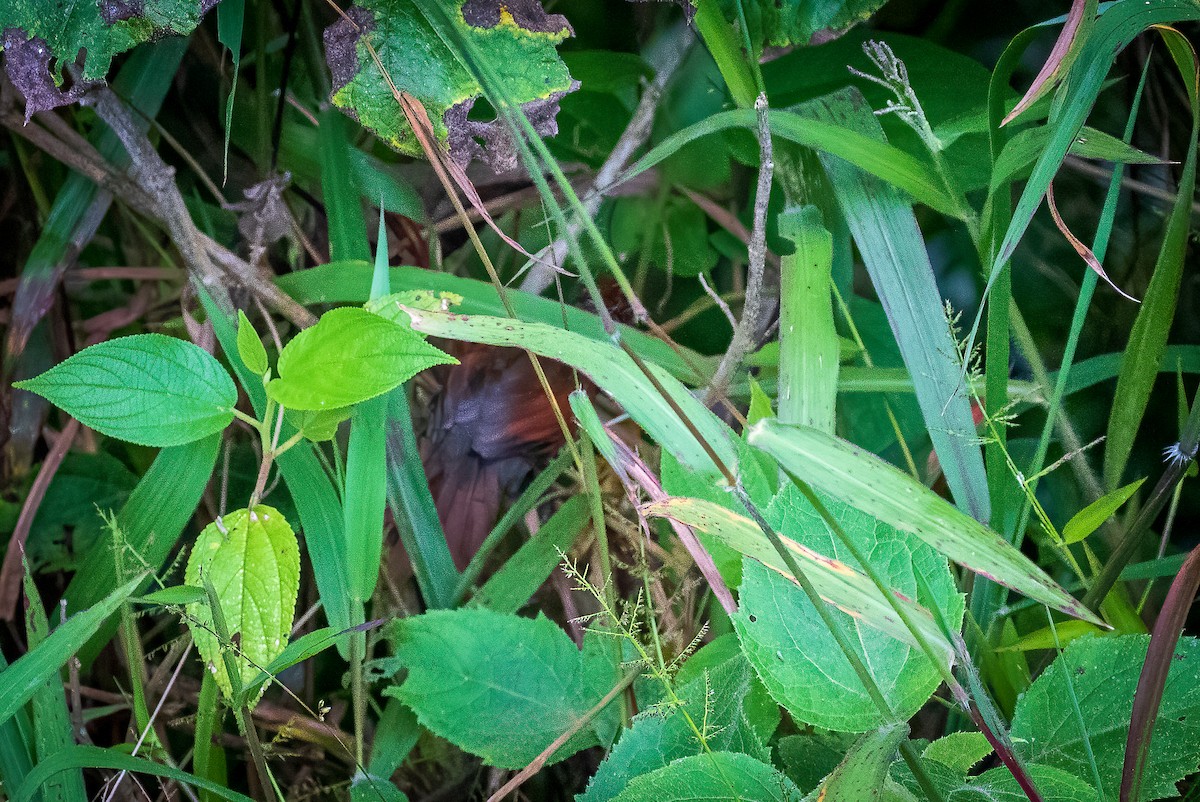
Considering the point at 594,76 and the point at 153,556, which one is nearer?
the point at 153,556

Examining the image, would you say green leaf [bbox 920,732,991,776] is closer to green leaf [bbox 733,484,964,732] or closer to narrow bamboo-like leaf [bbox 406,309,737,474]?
green leaf [bbox 733,484,964,732]

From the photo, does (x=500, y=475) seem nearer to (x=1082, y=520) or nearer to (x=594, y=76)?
(x=594, y=76)

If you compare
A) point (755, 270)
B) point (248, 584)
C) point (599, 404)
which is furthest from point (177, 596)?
point (755, 270)

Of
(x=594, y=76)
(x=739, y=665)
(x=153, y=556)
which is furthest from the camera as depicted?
(x=594, y=76)

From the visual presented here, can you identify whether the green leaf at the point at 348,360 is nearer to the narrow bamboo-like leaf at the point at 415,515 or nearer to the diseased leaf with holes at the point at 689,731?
the narrow bamboo-like leaf at the point at 415,515

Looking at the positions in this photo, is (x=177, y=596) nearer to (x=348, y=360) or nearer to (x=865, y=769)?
(x=348, y=360)

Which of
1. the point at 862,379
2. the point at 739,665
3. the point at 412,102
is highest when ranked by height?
the point at 412,102

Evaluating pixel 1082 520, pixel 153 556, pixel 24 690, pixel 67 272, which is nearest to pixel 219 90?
pixel 67 272
